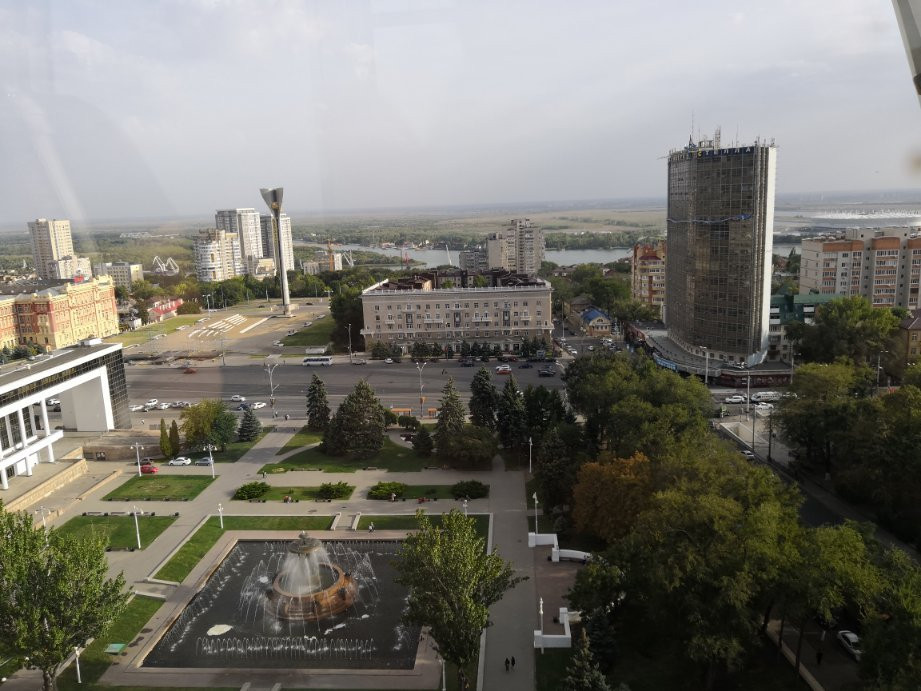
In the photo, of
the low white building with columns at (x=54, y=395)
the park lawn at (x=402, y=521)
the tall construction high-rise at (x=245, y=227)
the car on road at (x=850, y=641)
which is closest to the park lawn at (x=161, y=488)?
the low white building with columns at (x=54, y=395)

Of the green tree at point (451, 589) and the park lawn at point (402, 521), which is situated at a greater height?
the green tree at point (451, 589)

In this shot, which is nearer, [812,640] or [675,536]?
[675,536]

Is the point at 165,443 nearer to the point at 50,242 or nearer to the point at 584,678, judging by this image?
the point at 584,678

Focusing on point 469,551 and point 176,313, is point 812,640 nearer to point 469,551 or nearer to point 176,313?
point 469,551

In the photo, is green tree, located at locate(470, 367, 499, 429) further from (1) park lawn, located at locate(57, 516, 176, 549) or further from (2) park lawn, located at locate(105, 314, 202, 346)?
(2) park lawn, located at locate(105, 314, 202, 346)

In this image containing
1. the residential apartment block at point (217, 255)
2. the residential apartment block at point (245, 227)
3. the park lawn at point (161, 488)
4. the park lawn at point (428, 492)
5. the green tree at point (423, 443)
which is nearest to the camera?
the park lawn at point (428, 492)

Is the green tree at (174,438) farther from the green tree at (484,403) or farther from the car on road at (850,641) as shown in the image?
the car on road at (850,641)

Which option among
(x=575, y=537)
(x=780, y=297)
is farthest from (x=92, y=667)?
(x=780, y=297)
